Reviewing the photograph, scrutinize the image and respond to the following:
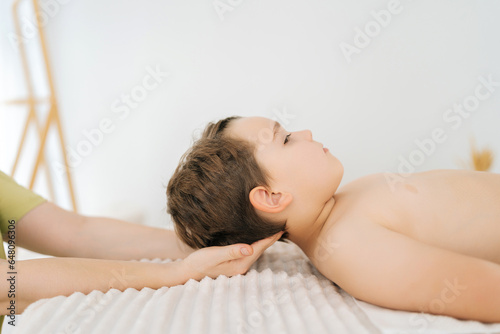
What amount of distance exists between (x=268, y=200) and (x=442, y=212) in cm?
41

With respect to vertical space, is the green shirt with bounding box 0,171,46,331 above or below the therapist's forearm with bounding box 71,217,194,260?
above

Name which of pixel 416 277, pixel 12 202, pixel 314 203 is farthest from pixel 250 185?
pixel 12 202

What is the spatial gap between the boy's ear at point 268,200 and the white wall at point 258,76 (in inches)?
38.2

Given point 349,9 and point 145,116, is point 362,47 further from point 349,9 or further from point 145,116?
point 145,116

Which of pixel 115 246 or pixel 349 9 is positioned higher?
pixel 349 9

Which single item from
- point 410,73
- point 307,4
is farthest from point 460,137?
point 307,4

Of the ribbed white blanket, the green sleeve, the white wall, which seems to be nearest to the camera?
the ribbed white blanket

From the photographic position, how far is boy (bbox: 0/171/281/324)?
948mm

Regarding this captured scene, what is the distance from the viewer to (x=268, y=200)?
110 cm

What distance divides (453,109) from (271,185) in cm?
142

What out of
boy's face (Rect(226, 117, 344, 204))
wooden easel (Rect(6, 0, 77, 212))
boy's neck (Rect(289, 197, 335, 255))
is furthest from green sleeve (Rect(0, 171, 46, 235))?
wooden easel (Rect(6, 0, 77, 212))

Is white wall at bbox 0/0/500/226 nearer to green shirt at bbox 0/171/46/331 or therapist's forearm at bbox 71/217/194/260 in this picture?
therapist's forearm at bbox 71/217/194/260

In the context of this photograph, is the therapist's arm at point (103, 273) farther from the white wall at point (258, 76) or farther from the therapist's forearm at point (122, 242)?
the white wall at point (258, 76)

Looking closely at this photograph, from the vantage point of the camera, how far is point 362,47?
2.18 m
